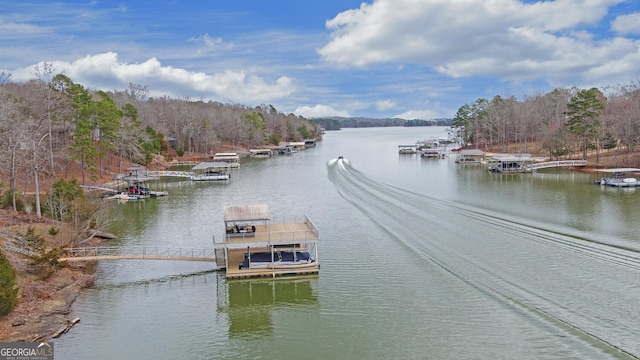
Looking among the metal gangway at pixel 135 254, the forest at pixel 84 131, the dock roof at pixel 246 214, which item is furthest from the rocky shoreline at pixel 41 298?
the forest at pixel 84 131

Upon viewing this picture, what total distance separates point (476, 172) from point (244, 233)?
61202 millimetres

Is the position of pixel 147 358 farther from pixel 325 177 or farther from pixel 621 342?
pixel 325 177

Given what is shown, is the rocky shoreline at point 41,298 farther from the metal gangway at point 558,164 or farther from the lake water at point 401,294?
the metal gangway at point 558,164

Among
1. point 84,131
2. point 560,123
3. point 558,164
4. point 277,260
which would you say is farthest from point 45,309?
point 560,123

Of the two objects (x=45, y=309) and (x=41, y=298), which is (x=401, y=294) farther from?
(x=41, y=298)

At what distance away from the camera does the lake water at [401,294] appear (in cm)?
2102

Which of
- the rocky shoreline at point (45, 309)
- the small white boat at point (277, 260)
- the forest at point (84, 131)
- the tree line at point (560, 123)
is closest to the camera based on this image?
the rocky shoreline at point (45, 309)

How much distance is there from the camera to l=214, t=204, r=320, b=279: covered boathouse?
29.2 m

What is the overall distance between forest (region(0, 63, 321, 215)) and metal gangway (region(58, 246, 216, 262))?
37.8 feet

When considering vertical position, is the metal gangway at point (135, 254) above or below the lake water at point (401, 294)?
above

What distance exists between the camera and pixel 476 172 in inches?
3285

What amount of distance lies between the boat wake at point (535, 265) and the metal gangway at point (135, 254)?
13157 millimetres

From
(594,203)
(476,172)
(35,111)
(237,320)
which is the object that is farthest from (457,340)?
(476,172)

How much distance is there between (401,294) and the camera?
86.5 feet
